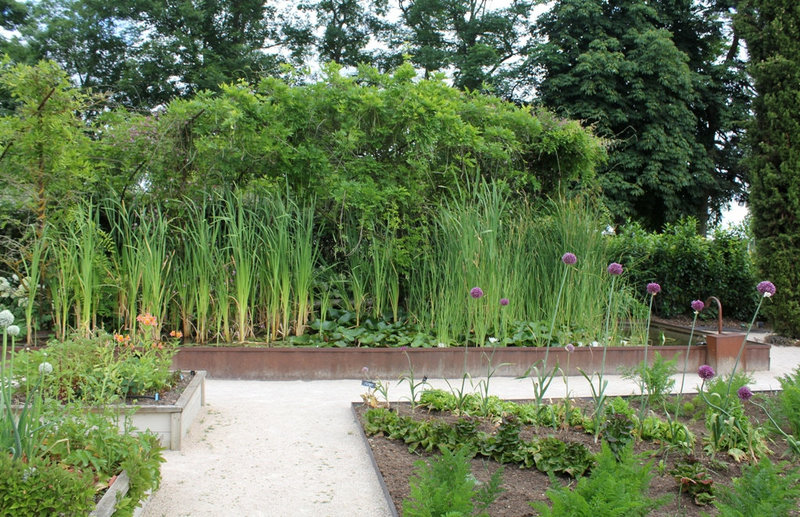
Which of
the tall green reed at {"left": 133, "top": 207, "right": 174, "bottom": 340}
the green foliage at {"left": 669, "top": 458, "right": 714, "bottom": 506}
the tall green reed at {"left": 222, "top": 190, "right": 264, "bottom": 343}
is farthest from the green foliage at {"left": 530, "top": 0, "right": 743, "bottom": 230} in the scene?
the green foliage at {"left": 669, "top": 458, "right": 714, "bottom": 506}

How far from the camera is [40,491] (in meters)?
1.88

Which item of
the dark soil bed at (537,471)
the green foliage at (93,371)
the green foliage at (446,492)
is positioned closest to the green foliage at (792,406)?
the dark soil bed at (537,471)

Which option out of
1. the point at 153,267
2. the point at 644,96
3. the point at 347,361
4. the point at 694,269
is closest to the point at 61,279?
the point at 153,267

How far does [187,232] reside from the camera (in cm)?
537

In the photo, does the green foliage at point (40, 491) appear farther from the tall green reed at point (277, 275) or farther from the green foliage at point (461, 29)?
the green foliage at point (461, 29)

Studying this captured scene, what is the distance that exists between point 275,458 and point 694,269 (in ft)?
27.1

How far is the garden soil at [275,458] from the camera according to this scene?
8.35 ft

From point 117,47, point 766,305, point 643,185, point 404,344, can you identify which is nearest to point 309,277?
point 404,344

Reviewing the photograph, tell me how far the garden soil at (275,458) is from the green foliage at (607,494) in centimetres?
85

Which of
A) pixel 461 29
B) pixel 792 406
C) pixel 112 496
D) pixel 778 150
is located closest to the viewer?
pixel 112 496

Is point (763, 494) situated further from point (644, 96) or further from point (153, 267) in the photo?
point (644, 96)

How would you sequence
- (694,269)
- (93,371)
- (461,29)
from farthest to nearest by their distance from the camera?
(461,29) → (694,269) → (93,371)

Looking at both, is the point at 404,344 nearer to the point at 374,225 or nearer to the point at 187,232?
the point at 374,225

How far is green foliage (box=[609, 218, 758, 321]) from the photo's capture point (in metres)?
9.45
